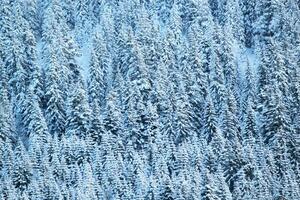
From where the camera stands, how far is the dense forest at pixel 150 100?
7244 cm

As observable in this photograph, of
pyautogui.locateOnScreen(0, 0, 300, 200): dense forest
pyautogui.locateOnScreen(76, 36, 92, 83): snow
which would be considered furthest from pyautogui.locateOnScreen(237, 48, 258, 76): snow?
pyautogui.locateOnScreen(76, 36, 92, 83): snow

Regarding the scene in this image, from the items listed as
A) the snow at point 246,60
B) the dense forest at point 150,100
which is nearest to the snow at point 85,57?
the dense forest at point 150,100

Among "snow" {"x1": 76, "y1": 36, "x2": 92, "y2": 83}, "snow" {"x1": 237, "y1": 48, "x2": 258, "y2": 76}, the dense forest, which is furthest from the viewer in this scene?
"snow" {"x1": 76, "y1": 36, "x2": 92, "y2": 83}

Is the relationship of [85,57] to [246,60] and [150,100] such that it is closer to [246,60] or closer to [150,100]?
[150,100]

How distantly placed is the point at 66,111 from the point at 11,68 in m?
14.9

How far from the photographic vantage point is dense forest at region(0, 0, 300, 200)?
72438 millimetres

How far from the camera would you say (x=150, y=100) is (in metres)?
88.3

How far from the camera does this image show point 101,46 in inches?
3920

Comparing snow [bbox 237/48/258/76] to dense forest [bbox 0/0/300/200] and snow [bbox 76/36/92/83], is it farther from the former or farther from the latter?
snow [bbox 76/36/92/83]

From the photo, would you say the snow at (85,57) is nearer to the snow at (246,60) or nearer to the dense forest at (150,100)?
the dense forest at (150,100)

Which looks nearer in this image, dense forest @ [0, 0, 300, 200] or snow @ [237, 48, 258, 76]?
dense forest @ [0, 0, 300, 200]

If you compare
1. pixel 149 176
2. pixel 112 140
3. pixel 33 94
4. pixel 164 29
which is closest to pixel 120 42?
pixel 164 29

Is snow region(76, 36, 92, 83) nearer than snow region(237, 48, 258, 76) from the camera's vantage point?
No

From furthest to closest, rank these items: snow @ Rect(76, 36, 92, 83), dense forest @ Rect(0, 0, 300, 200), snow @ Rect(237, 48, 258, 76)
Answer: snow @ Rect(76, 36, 92, 83), snow @ Rect(237, 48, 258, 76), dense forest @ Rect(0, 0, 300, 200)
